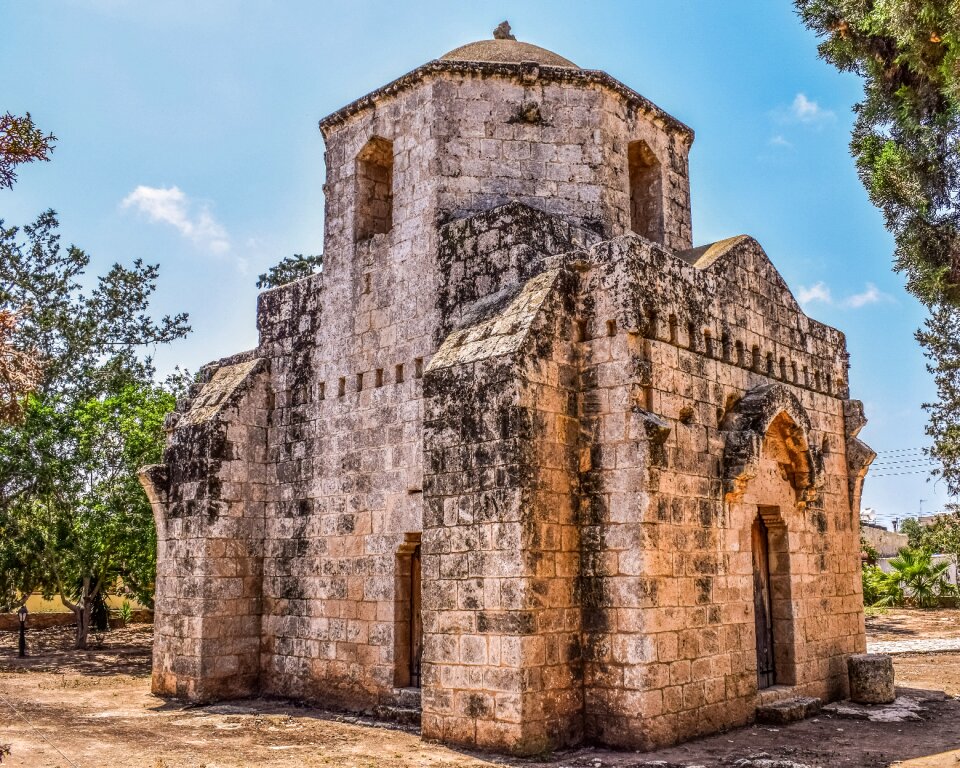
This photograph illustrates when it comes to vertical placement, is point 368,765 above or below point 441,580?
below

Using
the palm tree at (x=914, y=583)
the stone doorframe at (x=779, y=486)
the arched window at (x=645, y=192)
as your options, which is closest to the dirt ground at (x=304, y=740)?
the stone doorframe at (x=779, y=486)

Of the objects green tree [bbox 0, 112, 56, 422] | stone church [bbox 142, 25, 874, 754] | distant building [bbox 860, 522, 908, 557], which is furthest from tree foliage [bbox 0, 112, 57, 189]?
distant building [bbox 860, 522, 908, 557]

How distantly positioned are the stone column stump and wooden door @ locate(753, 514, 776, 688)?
4.13 ft

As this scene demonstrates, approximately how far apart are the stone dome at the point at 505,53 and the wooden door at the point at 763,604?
6029mm

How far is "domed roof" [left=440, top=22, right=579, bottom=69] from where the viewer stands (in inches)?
418

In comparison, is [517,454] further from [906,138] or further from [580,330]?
[906,138]

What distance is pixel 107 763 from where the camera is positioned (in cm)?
684

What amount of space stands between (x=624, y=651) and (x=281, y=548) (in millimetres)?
4878

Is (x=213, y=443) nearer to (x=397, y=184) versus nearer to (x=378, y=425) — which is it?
(x=378, y=425)

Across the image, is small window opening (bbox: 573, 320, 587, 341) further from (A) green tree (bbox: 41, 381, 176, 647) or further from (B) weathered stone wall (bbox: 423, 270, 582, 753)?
(A) green tree (bbox: 41, 381, 176, 647)

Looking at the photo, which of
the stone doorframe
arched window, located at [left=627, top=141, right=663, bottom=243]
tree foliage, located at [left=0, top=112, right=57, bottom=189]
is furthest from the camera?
arched window, located at [left=627, top=141, right=663, bottom=243]

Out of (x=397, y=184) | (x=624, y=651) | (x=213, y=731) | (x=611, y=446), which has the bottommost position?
(x=213, y=731)

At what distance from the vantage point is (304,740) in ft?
25.6

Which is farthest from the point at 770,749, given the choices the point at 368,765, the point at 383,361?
the point at 383,361
